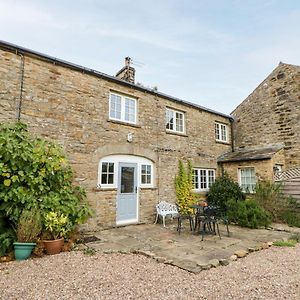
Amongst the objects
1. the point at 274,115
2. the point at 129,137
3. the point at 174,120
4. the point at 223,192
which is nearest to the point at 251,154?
the point at 274,115

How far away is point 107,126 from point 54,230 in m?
4.21

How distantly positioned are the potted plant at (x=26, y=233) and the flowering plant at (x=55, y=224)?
24cm

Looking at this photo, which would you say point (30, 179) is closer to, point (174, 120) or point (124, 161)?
point (124, 161)

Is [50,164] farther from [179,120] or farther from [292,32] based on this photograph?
[292,32]

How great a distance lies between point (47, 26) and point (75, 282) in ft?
25.6

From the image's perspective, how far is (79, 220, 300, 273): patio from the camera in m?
4.94

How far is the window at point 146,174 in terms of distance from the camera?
9.53 metres

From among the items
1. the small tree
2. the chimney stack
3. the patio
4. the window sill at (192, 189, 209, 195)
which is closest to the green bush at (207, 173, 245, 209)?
the window sill at (192, 189, 209, 195)

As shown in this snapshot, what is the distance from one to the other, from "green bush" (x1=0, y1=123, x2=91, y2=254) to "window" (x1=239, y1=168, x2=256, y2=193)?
8.61 meters

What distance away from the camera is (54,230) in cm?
555

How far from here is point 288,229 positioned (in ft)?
26.9

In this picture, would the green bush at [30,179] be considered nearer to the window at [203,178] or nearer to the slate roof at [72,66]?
the slate roof at [72,66]

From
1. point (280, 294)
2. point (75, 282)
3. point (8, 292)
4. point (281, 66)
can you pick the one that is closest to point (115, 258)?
point (75, 282)

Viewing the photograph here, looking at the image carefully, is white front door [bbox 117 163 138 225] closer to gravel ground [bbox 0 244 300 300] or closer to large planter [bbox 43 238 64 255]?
large planter [bbox 43 238 64 255]
